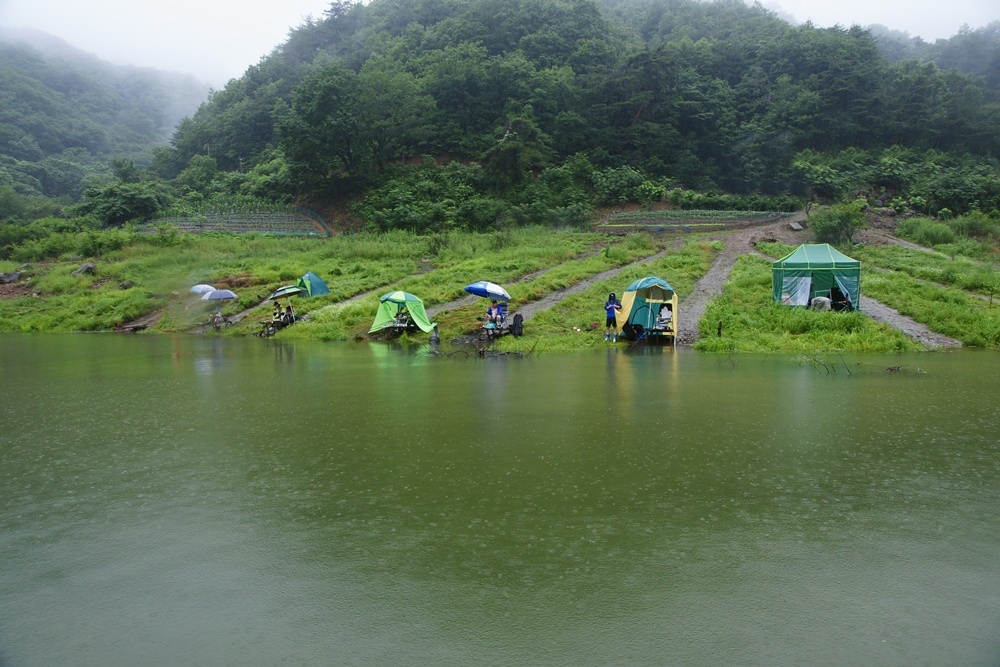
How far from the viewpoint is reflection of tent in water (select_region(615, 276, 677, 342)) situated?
19703 millimetres

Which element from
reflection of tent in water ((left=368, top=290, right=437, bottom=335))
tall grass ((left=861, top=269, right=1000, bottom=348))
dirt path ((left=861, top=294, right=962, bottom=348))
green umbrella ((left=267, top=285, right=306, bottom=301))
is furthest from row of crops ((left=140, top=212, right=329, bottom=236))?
dirt path ((left=861, top=294, right=962, bottom=348))

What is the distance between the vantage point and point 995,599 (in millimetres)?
4266

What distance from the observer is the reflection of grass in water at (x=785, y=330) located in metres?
18.4

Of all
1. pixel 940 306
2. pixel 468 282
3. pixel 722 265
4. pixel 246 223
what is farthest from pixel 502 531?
pixel 246 223

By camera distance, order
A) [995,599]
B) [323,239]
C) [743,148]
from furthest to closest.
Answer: [743,148] → [323,239] → [995,599]

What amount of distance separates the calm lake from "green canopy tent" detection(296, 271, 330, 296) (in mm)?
16760

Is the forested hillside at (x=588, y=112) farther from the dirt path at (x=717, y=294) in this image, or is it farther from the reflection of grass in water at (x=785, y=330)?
the reflection of grass in water at (x=785, y=330)

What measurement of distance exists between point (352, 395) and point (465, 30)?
2542 inches

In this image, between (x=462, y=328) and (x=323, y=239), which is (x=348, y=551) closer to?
(x=462, y=328)

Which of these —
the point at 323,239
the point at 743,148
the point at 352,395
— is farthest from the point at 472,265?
the point at 743,148

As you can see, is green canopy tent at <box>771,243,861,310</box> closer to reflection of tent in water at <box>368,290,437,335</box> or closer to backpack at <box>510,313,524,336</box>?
backpack at <box>510,313,524,336</box>

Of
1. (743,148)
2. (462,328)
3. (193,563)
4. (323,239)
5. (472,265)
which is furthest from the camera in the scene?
(743,148)

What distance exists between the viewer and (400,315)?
2223 centimetres

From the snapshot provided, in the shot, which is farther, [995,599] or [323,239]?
[323,239]
